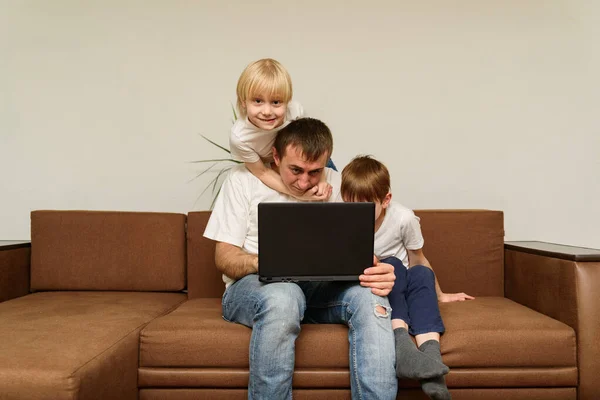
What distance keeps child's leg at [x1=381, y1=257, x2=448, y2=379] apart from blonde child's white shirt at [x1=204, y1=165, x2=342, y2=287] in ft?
1.41

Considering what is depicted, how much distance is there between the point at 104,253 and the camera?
2.32m

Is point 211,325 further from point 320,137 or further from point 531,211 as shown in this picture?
point 531,211

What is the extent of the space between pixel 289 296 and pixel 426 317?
0.46 meters

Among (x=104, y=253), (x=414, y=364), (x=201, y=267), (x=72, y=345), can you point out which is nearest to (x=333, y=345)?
(x=414, y=364)

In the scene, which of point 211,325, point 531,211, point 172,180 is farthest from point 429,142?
point 211,325

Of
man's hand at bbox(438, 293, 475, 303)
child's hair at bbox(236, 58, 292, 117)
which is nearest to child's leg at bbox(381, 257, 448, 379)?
man's hand at bbox(438, 293, 475, 303)

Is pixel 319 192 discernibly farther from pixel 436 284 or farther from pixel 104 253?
pixel 104 253

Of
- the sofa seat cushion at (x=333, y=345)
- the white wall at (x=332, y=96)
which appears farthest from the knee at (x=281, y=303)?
the white wall at (x=332, y=96)

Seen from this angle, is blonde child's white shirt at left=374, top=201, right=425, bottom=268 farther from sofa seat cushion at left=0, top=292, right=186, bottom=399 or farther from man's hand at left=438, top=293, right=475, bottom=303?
sofa seat cushion at left=0, top=292, right=186, bottom=399

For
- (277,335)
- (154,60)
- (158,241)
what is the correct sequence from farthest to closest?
(154,60)
(158,241)
(277,335)

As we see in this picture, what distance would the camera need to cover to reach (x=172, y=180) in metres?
2.73

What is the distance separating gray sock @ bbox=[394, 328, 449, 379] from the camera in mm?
1416

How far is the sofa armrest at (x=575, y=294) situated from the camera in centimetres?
168

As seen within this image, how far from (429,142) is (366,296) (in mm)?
1402
